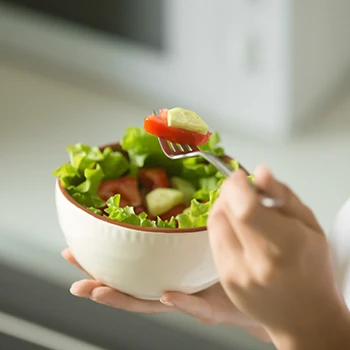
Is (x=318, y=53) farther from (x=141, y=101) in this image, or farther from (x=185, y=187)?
(x=185, y=187)

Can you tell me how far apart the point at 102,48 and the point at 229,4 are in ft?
0.87

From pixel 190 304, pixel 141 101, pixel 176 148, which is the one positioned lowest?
pixel 141 101

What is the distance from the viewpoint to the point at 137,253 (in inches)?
22.9

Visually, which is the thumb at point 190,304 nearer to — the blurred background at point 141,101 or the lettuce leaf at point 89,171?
the lettuce leaf at point 89,171

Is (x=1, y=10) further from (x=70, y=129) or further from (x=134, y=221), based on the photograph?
(x=134, y=221)

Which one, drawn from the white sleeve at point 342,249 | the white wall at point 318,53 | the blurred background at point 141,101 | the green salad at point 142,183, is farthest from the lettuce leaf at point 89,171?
the white wall at point 318,53

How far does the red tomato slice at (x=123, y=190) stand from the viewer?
642 millimetres

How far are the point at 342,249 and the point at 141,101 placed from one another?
801mm

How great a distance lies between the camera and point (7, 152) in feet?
4.09

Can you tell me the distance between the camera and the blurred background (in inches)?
41.9

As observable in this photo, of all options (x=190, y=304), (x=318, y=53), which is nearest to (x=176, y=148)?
(x=190, y=304)

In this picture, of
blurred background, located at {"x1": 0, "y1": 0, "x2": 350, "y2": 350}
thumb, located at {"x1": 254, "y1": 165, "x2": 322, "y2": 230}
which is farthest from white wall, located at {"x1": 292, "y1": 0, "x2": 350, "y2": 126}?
thumb, located at {"x1": 254, "y1": 165, "x2": 322, "y2": 230}

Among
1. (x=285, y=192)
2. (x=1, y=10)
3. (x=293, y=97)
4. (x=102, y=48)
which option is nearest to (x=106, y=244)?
(x=285, y=192)

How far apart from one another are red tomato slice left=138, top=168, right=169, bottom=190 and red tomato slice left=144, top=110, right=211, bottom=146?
0.27 feet
